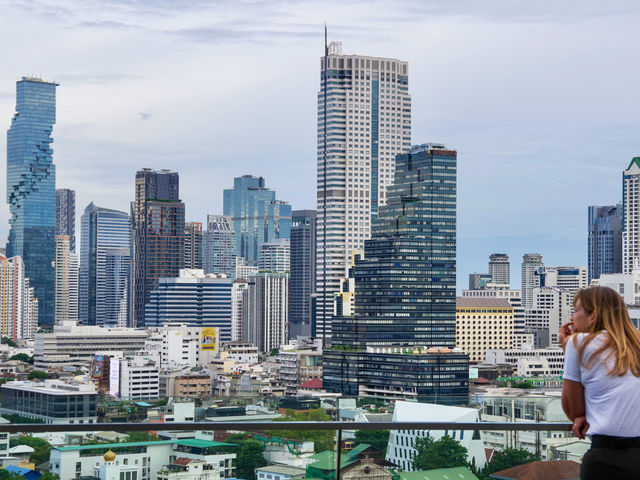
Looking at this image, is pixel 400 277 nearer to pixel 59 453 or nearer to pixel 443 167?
pixel 443 167

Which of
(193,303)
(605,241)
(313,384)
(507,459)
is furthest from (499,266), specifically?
(507,459)

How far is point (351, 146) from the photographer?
8394 cm

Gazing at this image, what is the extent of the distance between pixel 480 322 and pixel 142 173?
59.2 meters

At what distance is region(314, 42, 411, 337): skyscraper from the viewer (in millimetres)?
82375

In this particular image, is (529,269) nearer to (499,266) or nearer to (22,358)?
(499,266)

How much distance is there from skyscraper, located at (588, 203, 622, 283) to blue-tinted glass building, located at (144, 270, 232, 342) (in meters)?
40.5

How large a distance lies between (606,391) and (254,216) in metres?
144

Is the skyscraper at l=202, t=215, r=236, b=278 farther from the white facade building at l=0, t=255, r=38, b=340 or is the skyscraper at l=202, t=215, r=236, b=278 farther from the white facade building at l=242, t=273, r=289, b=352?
the white facade building at l=242, t=273, r=289, b=352

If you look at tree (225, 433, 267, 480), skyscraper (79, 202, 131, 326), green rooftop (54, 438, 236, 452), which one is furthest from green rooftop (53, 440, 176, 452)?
skyscraper (79, 202, 131, 326)

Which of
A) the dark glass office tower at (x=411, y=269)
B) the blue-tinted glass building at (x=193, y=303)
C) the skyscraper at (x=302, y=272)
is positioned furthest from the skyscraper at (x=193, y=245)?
the dark glass office tower at (x=411, y=269)

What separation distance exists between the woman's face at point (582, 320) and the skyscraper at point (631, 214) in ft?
322

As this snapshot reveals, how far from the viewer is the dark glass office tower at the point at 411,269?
56.3 meters

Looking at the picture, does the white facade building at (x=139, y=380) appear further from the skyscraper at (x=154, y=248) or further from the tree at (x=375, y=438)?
the skyscraper at (x=154, y=248)

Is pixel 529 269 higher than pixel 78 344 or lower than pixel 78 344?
higher
